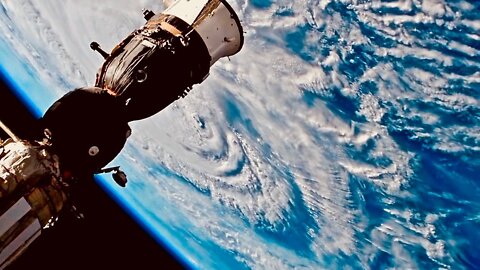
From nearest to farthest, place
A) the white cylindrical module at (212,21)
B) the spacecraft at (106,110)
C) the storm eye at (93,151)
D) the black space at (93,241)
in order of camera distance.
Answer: the spacecraft at (106,110)
the storm eye at (93,151)
the white cylindrical module at (212,21)
the black space at (93,241)

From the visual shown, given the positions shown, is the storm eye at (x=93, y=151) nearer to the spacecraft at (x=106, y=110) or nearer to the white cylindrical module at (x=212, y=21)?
the spacecraft at (x=106, y=110)

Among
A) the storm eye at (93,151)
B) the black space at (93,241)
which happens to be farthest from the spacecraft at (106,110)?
the black space at (93,241)

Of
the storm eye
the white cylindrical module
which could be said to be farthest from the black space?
the storm eye

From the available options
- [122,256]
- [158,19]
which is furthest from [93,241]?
[158,19]

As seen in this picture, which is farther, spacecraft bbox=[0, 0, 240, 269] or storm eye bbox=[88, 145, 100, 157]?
storm eye bbox=[88, 145, 100, 157]

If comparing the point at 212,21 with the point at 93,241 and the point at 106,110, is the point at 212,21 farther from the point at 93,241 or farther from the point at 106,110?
the point at 93,241

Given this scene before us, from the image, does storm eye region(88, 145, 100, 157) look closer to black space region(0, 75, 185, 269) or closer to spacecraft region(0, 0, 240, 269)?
→ spacecraft region(0, 0, 240, 269)

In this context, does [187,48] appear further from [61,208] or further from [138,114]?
[61,208]
